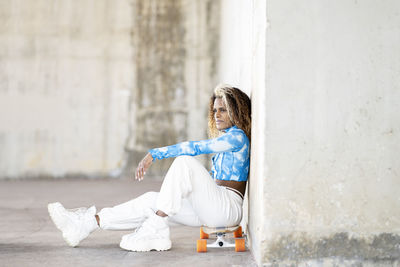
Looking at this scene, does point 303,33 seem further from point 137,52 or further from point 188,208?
point 137,52

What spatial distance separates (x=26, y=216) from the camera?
→ 12.9ft

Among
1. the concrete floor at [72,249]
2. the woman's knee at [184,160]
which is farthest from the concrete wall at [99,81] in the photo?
the woman's knee at [184,160]

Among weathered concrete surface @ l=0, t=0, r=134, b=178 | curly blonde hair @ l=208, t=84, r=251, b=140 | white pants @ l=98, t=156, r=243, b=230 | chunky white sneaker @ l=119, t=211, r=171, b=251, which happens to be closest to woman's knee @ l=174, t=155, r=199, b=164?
white pants @ l=98, t=156, r=243, b=230

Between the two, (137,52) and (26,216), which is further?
(137,52)

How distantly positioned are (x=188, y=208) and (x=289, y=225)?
0.74 m

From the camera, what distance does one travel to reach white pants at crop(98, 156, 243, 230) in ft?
7.38

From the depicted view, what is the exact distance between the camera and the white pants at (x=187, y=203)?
2248mm

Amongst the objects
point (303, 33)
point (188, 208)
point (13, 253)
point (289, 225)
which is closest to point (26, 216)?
point (13, 253)

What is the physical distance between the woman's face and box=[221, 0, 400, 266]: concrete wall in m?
0.61

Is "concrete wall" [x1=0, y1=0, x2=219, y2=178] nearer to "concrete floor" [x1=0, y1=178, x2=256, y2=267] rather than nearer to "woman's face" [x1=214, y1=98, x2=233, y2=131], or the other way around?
"concrete floor" [x1=0, y1=178, x2=256, y2=267]

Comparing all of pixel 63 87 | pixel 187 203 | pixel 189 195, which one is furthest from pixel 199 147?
pixel 63 87

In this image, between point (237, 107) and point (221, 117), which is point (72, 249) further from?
point (237, 107)

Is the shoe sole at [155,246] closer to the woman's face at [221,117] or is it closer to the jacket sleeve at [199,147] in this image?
the jacket sleeve at [199,147]

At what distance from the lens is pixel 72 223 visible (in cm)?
246
